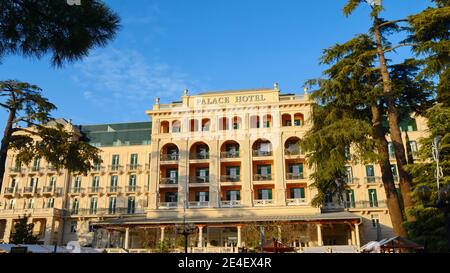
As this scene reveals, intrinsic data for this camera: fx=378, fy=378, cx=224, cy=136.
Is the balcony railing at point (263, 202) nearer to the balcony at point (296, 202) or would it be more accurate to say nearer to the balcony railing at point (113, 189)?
the balcony at point (296, 202)

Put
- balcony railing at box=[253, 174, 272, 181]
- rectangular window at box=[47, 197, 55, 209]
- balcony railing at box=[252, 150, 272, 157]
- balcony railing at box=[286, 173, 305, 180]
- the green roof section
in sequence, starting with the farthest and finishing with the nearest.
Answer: the green roof section
rectangular window at box=[47, 197, 55, 209]
balcony railing at box=[252, 150, 272, 157]
balcony railing at box=[253, 174, 272, 181]
balcony railing at box=[286, 173, 305, 180]

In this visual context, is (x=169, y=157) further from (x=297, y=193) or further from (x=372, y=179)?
(x=372, y=179)

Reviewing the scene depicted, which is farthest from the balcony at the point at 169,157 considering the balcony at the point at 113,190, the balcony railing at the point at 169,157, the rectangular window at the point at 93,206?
the rectangular window at the point at 93,206

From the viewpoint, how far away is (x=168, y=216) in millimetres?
36531

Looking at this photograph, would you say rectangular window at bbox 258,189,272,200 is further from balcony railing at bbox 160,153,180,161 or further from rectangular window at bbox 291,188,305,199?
balcony railing at bbox 160,153,180,161

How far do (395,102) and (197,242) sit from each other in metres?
23.9

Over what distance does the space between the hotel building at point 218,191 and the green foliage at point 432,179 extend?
17532 mm

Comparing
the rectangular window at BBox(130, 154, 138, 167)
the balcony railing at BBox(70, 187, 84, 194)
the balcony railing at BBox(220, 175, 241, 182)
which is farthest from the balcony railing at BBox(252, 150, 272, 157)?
the balcony railing at BBox(70, 187, 84, 194)

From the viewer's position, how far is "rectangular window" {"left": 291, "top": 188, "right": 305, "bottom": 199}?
37.5m

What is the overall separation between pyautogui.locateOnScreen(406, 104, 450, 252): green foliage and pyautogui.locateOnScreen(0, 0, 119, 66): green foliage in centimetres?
1192

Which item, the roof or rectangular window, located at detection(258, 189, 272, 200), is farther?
rectangular window, located at detection(258, 189, 272, 200)

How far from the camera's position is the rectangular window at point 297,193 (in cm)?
3747
